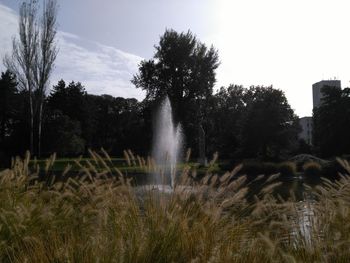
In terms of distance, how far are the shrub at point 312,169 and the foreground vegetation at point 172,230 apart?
21.2 meters

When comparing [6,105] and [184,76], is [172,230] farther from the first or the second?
[6,105]

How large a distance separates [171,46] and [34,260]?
3729cm

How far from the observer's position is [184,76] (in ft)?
129

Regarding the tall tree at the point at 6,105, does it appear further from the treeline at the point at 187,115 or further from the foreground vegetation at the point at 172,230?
the foreground vegetation at the point at 172,230

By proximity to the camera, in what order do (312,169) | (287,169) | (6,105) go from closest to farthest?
(312,169)
(287,169)
(6,105)

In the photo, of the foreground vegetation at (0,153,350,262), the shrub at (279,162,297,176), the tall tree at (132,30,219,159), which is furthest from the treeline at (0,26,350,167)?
the foreground vegetation at (0,153,350,262)

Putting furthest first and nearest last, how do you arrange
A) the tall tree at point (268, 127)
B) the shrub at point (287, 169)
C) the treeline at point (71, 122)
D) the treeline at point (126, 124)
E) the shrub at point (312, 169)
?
the treeline at point (71, 122)
the treeline at point (126, 124)
the tall tree at point (268, 127)
the shrub at point (287, 169)
the shrub at point (312, 169)

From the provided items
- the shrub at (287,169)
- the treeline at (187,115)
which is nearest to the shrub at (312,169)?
the shrub at (287,169)

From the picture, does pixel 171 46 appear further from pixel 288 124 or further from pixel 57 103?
pixel 57 103

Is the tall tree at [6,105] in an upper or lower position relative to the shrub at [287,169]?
upper

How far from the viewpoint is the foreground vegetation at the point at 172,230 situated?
2668 mm

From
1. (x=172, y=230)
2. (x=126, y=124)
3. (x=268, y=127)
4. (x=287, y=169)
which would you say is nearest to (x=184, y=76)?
(x=268, y=127)

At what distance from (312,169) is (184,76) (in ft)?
54.9

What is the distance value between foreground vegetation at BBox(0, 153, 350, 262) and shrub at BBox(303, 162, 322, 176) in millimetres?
21157
